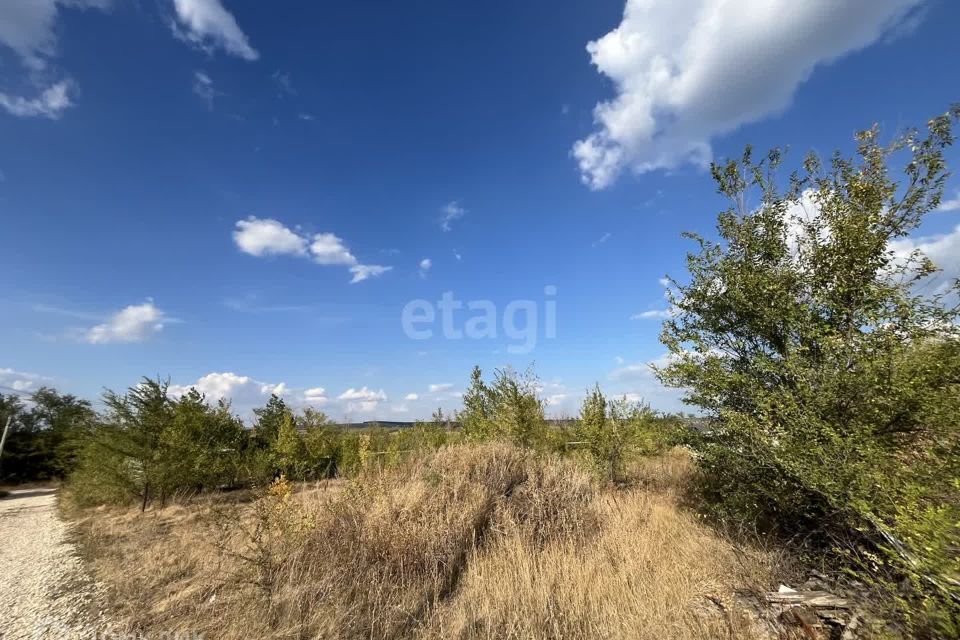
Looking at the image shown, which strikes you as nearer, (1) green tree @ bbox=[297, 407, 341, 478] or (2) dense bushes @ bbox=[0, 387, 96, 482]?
(1) green tree @ bbox=[297, 407, 341, 478]

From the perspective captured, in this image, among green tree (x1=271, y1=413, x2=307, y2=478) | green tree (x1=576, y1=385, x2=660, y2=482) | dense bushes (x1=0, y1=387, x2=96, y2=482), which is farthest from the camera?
dense bushes (x1=0, y1=387, x2=96, y2=482)

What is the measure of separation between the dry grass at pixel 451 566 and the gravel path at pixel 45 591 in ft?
1.19

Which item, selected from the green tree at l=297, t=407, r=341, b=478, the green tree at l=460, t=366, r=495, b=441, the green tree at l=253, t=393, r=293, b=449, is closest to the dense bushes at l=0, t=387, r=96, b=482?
the green tree at l=253, t=393, r=293, b=449

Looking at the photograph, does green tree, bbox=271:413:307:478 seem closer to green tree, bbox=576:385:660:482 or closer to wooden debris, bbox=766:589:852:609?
green tree, bbox=576:385:660:482

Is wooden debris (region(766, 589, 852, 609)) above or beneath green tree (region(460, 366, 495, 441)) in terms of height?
beneath

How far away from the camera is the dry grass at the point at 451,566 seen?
4363 mm

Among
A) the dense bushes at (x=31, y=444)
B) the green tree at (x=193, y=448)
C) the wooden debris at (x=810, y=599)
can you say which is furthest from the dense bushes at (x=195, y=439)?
the dense bushes at (x=31, y=444)

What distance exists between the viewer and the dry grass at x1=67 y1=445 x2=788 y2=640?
4363 millimetres

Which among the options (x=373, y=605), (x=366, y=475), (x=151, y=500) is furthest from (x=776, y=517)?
(x=151, y=500)

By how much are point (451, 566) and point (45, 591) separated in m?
6.96

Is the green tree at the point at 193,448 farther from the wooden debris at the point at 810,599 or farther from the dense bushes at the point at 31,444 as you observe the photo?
the dense bushes at the point at 31,444

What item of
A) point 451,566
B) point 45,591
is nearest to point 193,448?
point 45,591

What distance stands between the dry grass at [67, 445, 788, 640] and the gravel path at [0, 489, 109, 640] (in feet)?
1.19

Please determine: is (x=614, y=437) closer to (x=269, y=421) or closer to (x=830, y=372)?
(x=830, y=372)
